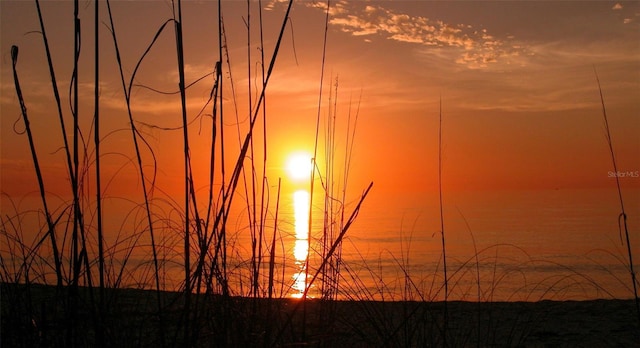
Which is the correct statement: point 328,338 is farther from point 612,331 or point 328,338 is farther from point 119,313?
point 612,331

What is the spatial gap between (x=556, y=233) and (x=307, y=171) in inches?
989

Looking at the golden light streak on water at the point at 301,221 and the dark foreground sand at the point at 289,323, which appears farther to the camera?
the golden light streak on water at the point at 301,221

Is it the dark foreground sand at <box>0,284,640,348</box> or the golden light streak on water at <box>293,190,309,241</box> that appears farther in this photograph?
the golden light streak on water at <box>293,190,309,241</box>

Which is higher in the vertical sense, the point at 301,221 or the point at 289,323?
the point at 301,221

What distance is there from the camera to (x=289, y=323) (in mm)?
1555

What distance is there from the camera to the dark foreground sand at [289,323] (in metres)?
1.44

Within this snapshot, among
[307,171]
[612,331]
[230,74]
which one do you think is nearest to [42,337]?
[230,74]

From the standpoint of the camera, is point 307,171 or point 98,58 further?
point 307,171

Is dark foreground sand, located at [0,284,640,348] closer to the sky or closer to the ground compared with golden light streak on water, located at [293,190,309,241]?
closer to the ground

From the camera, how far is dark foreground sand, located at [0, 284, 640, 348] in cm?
144

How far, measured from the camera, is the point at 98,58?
1132mm

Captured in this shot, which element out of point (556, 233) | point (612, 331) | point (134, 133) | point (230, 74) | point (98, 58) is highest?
point (556, 233)

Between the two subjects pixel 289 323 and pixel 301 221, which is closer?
pixel 289 323

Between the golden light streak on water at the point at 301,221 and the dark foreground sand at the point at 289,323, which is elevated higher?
the golden light streak on water at the point at 301,221
